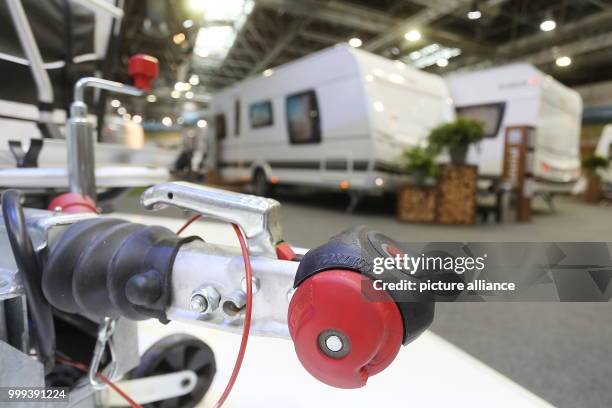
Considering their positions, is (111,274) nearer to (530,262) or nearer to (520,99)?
(530,262)

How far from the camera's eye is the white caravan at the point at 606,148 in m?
0.75

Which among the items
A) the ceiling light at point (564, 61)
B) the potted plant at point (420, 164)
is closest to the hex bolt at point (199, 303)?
the ceiling light at point (564, 61)

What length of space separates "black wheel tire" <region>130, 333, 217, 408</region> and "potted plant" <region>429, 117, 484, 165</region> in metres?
3.00

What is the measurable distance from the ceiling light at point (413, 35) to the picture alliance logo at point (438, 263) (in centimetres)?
570

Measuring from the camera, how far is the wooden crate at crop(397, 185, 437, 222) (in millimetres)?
2891

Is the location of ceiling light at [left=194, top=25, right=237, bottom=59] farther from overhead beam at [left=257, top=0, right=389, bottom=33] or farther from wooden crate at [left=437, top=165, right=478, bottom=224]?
wooden crate at [left=437, top=165, right=478, bottom=224]

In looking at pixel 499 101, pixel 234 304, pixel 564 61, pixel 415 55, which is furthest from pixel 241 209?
pixel 415 55

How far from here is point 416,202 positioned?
2986 millimetres

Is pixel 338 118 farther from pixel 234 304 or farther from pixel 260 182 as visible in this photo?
pixel 234 304

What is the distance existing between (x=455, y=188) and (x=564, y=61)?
1.33m

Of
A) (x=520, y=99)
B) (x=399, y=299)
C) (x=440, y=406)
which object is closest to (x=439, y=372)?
(x=440, y=406)

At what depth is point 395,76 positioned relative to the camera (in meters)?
3.55

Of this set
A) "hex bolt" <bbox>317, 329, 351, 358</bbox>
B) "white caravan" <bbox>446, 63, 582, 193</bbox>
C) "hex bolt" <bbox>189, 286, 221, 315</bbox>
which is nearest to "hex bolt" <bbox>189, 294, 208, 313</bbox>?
"hex bolt" <bbox>189, 286, 221, 315</bbox>

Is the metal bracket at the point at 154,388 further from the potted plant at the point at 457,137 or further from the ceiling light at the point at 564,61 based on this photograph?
the potted plant at the point at 457,137
